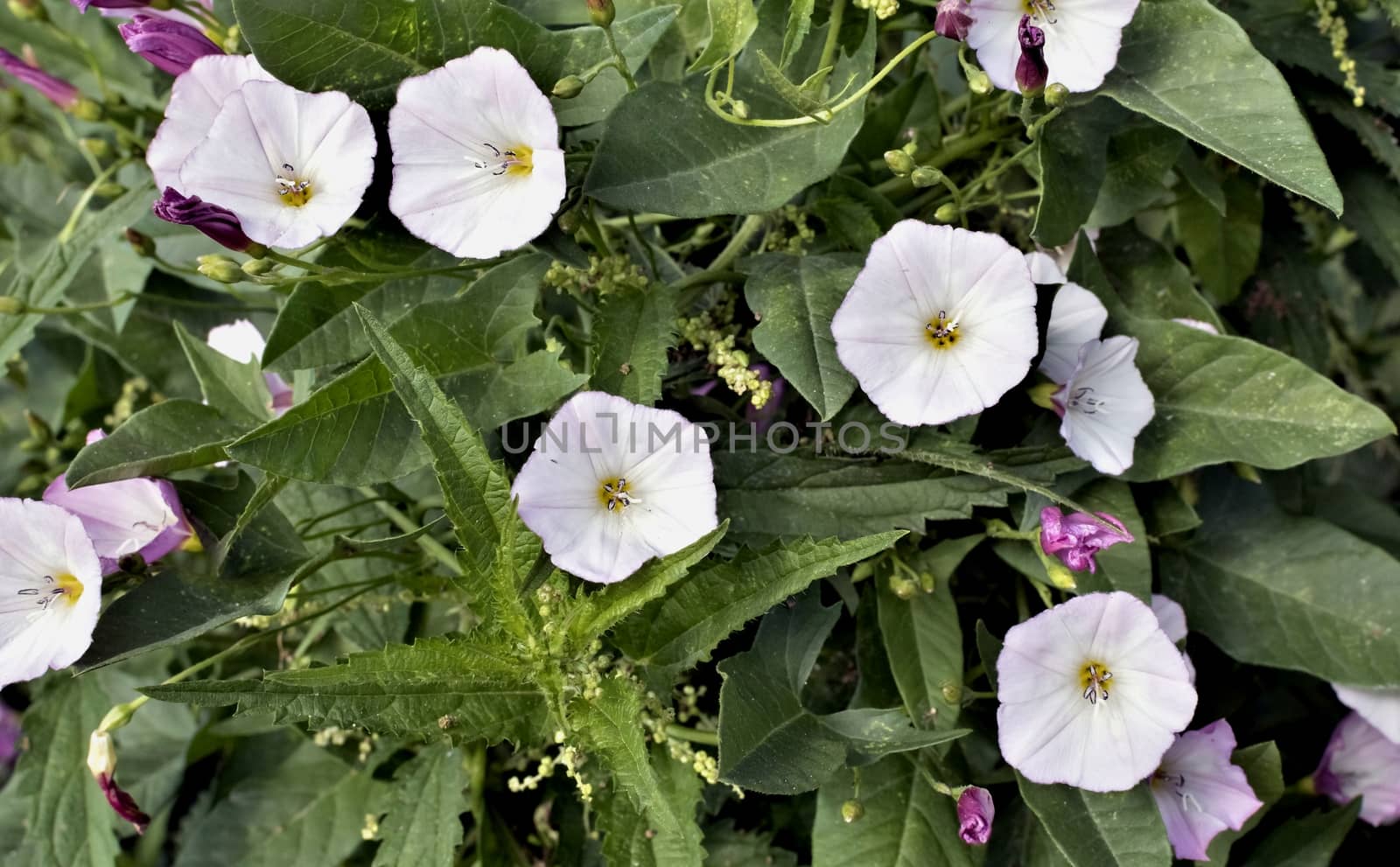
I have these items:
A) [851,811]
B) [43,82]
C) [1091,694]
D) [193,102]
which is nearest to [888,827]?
[851,811]

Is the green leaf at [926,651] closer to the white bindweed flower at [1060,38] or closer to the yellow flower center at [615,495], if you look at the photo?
the yellow flower center at [615,495]

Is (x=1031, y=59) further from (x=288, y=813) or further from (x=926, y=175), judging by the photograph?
(x=288, y=813)

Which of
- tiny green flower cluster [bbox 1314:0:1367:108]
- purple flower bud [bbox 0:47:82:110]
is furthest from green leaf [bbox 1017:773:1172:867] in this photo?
purple flower bud [bbox 0:47:82:110]

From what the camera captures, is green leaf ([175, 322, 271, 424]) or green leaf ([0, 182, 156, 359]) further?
green leaf ([0, 182, 156, 359])

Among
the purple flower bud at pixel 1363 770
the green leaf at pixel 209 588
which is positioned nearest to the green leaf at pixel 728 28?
the green leaf at pixel 209 588

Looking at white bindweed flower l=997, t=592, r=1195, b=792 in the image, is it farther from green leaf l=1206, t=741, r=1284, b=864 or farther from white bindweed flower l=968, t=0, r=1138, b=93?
white bindweed flower l=968, t=0, r=1138, b=93

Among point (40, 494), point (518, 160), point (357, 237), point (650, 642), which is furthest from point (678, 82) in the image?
point (40, 494)
